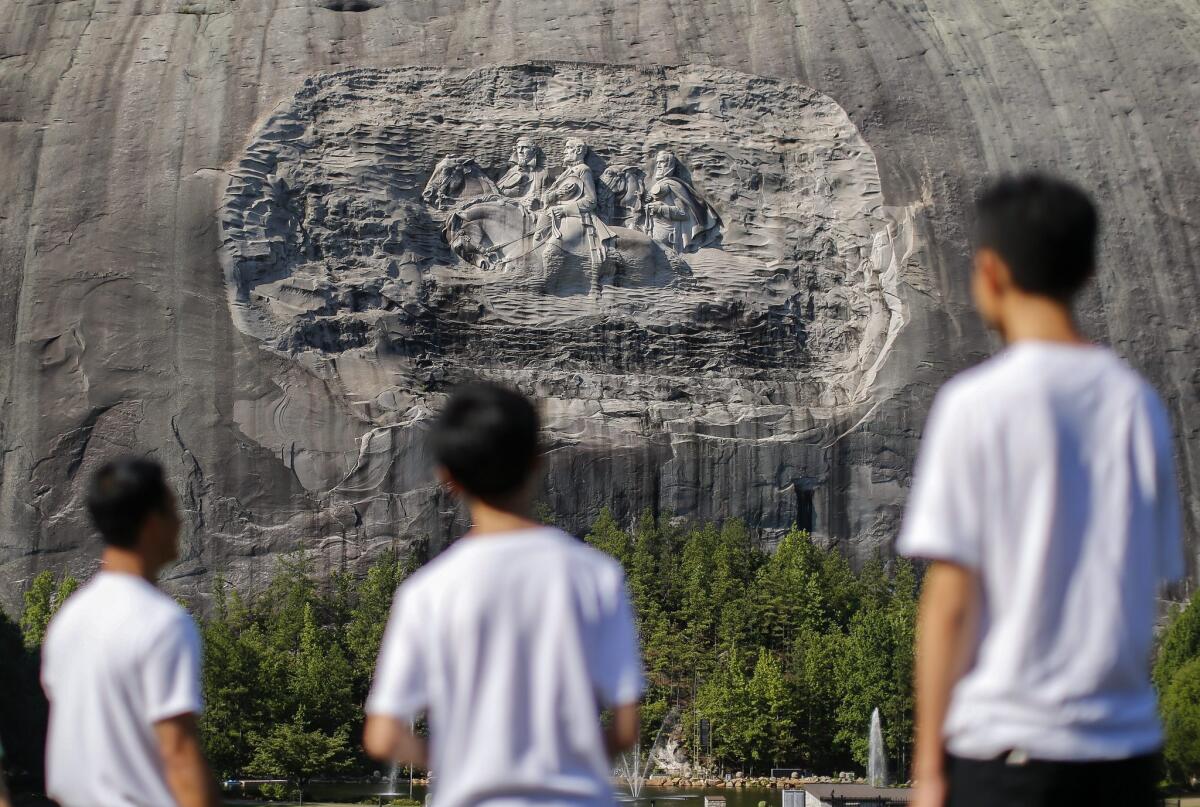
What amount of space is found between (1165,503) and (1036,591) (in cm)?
48

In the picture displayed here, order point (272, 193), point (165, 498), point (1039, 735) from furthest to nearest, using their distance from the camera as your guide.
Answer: point (272, 193), point (165, 498), point (1039, 735)

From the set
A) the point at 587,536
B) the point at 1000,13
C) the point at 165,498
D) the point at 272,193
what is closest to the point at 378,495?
the point at 587,536

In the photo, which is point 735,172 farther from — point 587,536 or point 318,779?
point 318,779

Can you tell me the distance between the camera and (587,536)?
39844 millimetres

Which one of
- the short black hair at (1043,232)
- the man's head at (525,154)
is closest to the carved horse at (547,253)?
the man's head at (525,154)

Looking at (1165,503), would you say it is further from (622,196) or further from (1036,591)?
(622,196)

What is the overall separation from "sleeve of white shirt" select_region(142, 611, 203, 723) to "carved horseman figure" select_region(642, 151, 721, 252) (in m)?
39.0

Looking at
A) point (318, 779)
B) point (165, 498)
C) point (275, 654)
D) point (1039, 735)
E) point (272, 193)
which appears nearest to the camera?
point (1039, 735)

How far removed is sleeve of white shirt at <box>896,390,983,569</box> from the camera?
152 inches

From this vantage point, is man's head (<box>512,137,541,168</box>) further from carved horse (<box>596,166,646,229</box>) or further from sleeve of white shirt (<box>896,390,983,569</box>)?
sleeve of white shirt (<box>896,390,983,569</box>)

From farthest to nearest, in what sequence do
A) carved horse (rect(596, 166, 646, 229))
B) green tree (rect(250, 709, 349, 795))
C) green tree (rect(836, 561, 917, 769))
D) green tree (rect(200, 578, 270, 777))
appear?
carved horse (rect(596, 166, 646, 229)) → green tree (rect(836, 561, 917, 769)) → green tree (rect(200, 578, 270, 777)) → green tree (rect(250, 709, 349, 795))

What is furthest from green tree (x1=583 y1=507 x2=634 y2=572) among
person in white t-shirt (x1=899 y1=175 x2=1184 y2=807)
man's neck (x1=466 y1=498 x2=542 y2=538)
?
person in white t-shirt (x1=899 y1=175 x2=1184 y2=807)

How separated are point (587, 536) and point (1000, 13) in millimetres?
18659


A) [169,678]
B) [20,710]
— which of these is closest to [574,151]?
[20,710]
